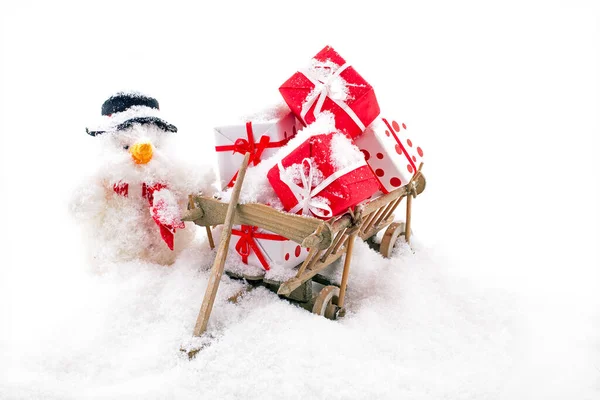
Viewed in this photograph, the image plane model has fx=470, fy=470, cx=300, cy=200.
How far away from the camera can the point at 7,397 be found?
0.99 metres

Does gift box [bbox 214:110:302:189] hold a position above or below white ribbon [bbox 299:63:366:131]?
below

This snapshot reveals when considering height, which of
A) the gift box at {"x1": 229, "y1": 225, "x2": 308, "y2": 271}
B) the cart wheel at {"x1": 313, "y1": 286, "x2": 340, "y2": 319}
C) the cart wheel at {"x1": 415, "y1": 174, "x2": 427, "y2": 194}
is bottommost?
the cart wheel at {"x1": 313, "y1": 286, "x2": 340, "y2": 319}

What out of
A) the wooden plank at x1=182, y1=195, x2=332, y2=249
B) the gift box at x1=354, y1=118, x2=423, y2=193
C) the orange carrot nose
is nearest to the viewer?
the wooden plank at x1=182, y1=195, x2=332, y2=249

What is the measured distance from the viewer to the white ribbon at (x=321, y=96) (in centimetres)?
138

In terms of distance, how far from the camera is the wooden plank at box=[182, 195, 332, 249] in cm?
116

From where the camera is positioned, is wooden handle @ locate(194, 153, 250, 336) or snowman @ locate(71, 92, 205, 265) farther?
snowman @ locate(71, 92, 205, 265)

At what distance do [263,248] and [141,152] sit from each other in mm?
455

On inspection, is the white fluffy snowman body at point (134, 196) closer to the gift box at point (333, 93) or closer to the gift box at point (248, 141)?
the gift box at point (248, 141)

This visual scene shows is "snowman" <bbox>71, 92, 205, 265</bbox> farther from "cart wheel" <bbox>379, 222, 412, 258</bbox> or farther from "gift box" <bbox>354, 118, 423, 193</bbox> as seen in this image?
"cart wheel" <bbox>379, 222, 412, 258</bbox>

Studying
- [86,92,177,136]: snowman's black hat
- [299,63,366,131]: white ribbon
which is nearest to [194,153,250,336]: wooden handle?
[299,63,366,131]: white ribbon

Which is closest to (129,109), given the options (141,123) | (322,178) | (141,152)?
(141,123)

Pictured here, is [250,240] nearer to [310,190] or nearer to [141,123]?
[310,190]

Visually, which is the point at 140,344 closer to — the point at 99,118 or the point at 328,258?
the point at 328,258

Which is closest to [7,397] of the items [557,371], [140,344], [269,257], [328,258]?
[140,344]
